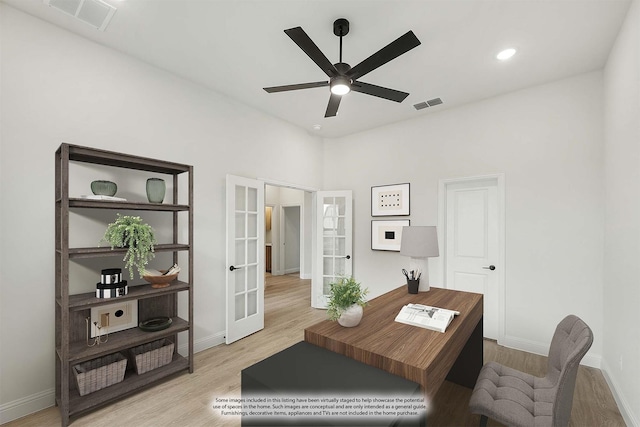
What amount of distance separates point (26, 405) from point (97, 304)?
929 millimetres

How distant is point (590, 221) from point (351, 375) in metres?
3.18

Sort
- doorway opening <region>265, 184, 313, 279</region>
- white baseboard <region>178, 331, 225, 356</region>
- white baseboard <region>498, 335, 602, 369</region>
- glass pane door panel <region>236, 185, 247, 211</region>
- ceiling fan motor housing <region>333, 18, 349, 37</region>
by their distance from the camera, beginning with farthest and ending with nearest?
doorway opening <region>265, 184, 313, 279</region> → glass pane door panel <region>236, 185, 247, 211</region> → white baseboard <region>178, 331, 225, 356</region> → white baseboard <region>498, 335, 602, 369</region> → ceiling fan motor housing <region>333, 18, 349, 37</region>

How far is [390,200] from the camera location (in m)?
4.46

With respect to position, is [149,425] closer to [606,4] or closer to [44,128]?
[44,128]

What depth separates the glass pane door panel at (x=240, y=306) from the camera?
3.65 m

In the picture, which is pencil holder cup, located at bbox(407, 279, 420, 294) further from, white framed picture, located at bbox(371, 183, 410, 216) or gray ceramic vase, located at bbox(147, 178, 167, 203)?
gray ceramic vase, located at bbox(147, 178, 167, 203)

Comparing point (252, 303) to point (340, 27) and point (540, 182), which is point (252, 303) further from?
point (540, 182)

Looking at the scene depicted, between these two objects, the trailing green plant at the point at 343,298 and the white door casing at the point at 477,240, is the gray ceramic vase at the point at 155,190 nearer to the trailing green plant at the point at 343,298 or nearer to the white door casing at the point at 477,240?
the trailing green plant at the point at 343,298

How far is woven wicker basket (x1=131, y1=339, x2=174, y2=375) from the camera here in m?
2.56

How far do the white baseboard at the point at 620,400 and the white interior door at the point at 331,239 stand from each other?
3.04 m

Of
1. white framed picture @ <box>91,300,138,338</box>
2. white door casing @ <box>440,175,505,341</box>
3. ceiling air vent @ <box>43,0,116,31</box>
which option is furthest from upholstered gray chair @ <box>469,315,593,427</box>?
ceiling air vent @ <box>43,0,116,31</box>

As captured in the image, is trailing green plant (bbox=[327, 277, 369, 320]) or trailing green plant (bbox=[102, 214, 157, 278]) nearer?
trailing green plant (bbox=[327, 277, 369, 320])

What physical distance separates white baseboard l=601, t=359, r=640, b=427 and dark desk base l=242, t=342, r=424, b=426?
6.54 feet

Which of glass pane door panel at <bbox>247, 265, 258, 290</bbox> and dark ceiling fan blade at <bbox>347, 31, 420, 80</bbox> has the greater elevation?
dark ceiling fan blade at <bbox>347, 31, 420, 80</bbox>
